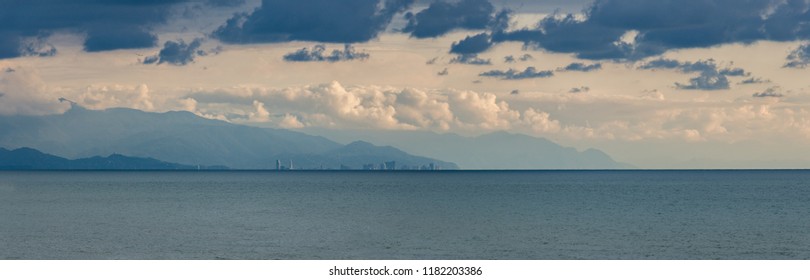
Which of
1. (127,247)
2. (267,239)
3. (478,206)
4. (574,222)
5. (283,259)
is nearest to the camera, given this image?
(283,259)

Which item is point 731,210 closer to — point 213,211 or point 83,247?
point 213,211

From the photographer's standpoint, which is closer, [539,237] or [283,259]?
[283,259]

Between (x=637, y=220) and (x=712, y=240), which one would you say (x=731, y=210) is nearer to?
(x=637, y=220)

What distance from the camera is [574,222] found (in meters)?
103

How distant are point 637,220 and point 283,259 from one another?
51816 mm

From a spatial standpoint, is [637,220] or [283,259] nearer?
[283,259]

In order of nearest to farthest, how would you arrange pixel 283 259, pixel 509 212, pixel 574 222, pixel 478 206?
pixel 283 259 → pixel 574 222 → pixel 509 212 → pixel 478 206

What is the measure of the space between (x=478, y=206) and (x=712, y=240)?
5635cm

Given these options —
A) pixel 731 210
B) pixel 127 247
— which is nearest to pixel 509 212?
pixel 731 210

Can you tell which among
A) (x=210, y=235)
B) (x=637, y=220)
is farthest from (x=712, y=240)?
(x=210, y=235)

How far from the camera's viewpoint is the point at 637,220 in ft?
351

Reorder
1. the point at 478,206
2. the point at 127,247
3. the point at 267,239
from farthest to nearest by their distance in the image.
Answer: the point at 478,206 < the point at 267,239 < the point at 127,247

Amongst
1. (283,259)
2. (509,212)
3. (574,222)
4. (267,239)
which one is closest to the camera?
(283,259)

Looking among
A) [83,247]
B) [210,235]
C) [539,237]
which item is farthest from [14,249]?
[539,237]
